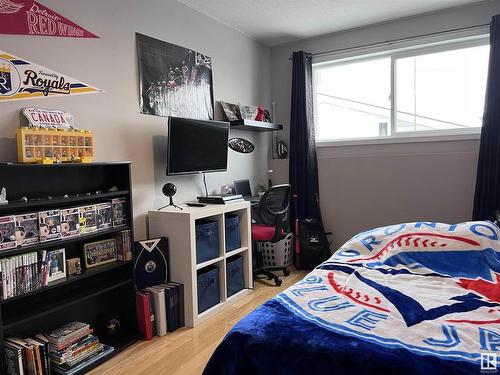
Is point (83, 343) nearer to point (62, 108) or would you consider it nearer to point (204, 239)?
point (204, 239)

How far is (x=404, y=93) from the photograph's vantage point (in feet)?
12.1

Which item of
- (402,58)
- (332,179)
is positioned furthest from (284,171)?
(402,58)

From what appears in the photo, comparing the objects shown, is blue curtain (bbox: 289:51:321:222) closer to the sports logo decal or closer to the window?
the window

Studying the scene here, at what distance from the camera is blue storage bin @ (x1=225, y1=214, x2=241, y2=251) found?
9.84 feet

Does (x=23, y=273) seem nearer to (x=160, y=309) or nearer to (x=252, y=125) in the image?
(x=160, y=309)

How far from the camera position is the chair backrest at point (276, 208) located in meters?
3.26

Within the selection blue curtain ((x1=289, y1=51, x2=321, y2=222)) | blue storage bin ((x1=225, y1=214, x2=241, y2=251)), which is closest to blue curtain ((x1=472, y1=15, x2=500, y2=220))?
blue curtain ((x1=289, y1=51, x2=321, y2=222))

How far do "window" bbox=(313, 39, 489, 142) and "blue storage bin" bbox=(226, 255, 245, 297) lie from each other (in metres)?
1.79

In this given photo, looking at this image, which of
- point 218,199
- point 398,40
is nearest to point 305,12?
point 398,40

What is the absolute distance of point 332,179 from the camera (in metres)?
3.99

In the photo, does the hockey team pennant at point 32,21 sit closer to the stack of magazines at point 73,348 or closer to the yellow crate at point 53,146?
the yellow crate at point 53,146

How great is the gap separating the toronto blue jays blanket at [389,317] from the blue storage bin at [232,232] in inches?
48.1

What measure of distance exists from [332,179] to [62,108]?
Result: 276cm

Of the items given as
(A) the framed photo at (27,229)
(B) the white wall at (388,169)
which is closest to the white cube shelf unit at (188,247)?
Result: (A) the framed photo at (27,229)
